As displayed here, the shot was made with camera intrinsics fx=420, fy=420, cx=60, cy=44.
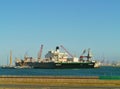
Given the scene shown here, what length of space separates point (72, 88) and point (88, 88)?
1973 mm

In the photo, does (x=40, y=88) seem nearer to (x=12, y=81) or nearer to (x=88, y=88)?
(x=88, y=88)

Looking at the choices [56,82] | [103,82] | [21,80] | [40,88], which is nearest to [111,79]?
[103,82]

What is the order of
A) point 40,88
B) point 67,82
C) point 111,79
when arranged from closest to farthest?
point 40,88 < point 67,82 < point 111,79

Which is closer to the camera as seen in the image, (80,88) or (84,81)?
(80,88)

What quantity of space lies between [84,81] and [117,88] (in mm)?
11169

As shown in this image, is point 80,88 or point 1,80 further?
point 1,80

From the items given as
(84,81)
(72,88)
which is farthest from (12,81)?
(72,88)

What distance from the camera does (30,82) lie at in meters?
57.8

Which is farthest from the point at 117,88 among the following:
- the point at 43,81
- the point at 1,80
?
the point at 1,80

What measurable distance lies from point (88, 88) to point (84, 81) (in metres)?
10.6

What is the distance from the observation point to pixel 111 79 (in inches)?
2493

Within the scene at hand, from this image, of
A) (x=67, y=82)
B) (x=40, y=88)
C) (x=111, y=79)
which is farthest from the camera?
(x=111, y=79)

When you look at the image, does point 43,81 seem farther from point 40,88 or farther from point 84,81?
point 40,88

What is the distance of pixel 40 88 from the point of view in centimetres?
4619
